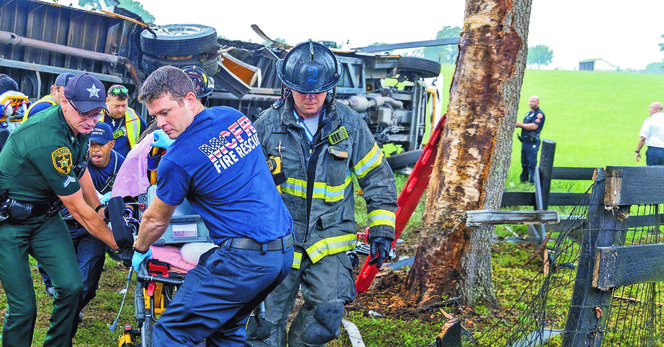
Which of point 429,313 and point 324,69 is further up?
point 324,69

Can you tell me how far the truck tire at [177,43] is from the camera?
860cm

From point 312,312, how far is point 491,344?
1.81 meters

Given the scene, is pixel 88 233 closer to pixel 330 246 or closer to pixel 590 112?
pixel 330 246

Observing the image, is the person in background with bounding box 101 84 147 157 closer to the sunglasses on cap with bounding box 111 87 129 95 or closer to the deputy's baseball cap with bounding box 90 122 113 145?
the sunglasses on cap with bounding box 111 87 129 95

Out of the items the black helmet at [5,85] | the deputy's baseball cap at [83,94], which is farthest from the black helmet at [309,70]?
the black helmet at [5,85]

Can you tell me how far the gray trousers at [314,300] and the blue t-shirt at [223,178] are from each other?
66 cm

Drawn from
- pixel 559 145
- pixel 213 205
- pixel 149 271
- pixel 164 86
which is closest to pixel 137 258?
pixel 149 271

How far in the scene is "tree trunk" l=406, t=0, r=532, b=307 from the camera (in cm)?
532

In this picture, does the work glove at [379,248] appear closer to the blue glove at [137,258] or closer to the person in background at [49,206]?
the blue glove at [137,258]

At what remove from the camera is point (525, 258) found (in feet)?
25.7

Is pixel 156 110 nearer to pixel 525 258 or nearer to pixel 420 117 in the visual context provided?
pixel 525 258

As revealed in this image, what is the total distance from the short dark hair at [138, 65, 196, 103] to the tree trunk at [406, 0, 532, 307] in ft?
9.91

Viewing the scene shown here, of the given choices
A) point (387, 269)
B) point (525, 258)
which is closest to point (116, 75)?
point (387, 269)

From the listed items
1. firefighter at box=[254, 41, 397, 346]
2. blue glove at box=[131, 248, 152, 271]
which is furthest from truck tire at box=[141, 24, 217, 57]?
blue glove at box=[131, 248, 152, 271]
